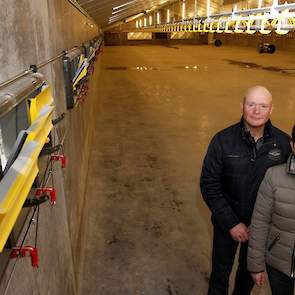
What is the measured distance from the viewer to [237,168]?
6.78 ft

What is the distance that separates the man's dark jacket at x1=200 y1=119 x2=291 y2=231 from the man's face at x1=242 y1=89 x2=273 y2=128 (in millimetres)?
73

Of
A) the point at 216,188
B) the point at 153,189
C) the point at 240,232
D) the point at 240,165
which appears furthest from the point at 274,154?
the point at 153,189

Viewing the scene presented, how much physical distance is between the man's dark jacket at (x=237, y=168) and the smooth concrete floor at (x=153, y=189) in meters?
1.04

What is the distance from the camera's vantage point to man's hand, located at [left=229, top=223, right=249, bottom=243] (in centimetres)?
211

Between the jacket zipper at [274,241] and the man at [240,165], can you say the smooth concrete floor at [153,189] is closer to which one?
the man at [240,165]

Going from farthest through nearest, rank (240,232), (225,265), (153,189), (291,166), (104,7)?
(104,7) → (153,189) → (225,265) → (240,232) → (291,166)

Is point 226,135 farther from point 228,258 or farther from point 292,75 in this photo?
point 292,75

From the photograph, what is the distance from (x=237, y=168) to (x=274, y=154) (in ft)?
0.69

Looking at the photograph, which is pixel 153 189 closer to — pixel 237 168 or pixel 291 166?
pixel 237 168

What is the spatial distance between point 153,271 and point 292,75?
13.0 m

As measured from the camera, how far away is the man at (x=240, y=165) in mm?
1991

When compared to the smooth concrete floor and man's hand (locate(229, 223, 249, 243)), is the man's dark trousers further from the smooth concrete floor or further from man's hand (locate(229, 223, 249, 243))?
the smooth concrete floor

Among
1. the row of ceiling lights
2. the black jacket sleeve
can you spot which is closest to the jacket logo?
the black jacket sleeve

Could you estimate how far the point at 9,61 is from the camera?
4.08 ft
